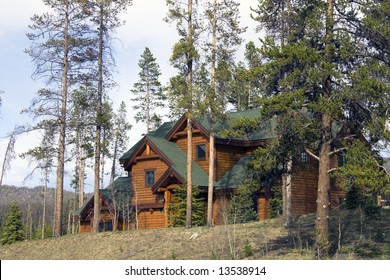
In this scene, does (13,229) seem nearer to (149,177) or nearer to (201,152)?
(149,177)

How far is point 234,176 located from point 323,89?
1728 cm

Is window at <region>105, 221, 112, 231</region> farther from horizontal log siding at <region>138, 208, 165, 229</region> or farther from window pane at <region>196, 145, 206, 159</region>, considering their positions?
window pane at <region>196, 145, 206, 159</region>

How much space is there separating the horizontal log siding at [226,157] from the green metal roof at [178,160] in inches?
38.2

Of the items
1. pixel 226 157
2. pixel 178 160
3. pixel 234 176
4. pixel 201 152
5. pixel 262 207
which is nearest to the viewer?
pixel 262 207

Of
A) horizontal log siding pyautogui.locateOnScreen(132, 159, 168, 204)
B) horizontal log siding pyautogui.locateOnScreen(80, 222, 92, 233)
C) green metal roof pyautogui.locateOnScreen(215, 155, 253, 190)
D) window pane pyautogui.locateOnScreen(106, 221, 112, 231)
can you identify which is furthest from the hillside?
horizontal log siding pyautogui.locateOnScreen(80, 222, 92, 233)

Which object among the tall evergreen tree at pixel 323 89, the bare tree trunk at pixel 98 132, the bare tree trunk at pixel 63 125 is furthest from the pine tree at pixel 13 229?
the tall evergreen tree at pixel 323 89

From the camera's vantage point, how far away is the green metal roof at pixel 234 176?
118ft

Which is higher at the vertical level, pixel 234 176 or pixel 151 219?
pixel 234 176

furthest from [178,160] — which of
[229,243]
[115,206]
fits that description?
[229,243]

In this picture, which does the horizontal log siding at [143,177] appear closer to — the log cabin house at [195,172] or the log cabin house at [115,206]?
the log cabin house at [195,172]

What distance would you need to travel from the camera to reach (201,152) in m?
38.8

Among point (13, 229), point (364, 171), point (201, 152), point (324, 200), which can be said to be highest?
point (201, 152)
